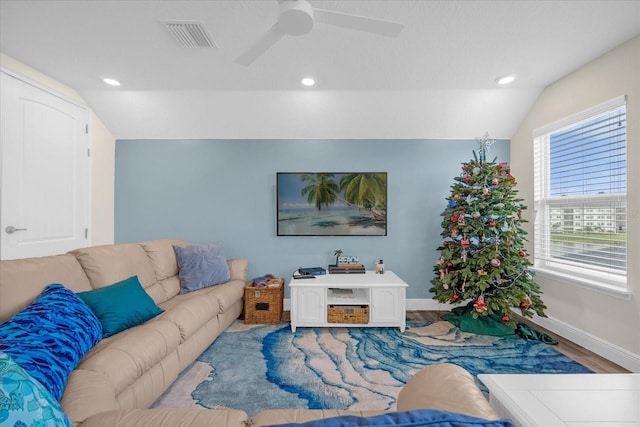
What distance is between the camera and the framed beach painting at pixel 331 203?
3.59 metres

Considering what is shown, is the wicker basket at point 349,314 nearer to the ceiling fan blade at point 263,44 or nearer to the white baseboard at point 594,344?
the white baseboard at point 594,344

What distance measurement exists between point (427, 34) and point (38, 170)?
3.72 metres

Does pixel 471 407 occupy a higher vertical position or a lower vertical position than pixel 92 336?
higher

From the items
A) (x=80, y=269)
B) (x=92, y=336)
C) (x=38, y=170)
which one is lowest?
(x=92, y=336)

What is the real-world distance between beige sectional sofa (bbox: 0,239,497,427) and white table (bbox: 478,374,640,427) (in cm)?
8

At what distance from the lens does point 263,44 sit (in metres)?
1.71

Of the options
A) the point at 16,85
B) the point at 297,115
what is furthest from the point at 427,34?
the point at 16,85

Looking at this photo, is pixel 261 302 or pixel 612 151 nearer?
pixel 612 151

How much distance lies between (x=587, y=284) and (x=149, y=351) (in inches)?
141

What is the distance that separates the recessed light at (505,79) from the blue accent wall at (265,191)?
2.99ft

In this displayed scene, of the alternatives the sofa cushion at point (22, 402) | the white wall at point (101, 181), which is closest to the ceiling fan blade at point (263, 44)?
the sofa cushion at point (22, 402)

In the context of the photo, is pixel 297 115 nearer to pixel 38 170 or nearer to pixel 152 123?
pixel 152 123

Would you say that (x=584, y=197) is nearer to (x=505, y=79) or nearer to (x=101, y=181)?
(x=505, y=79)

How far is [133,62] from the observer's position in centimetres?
251
